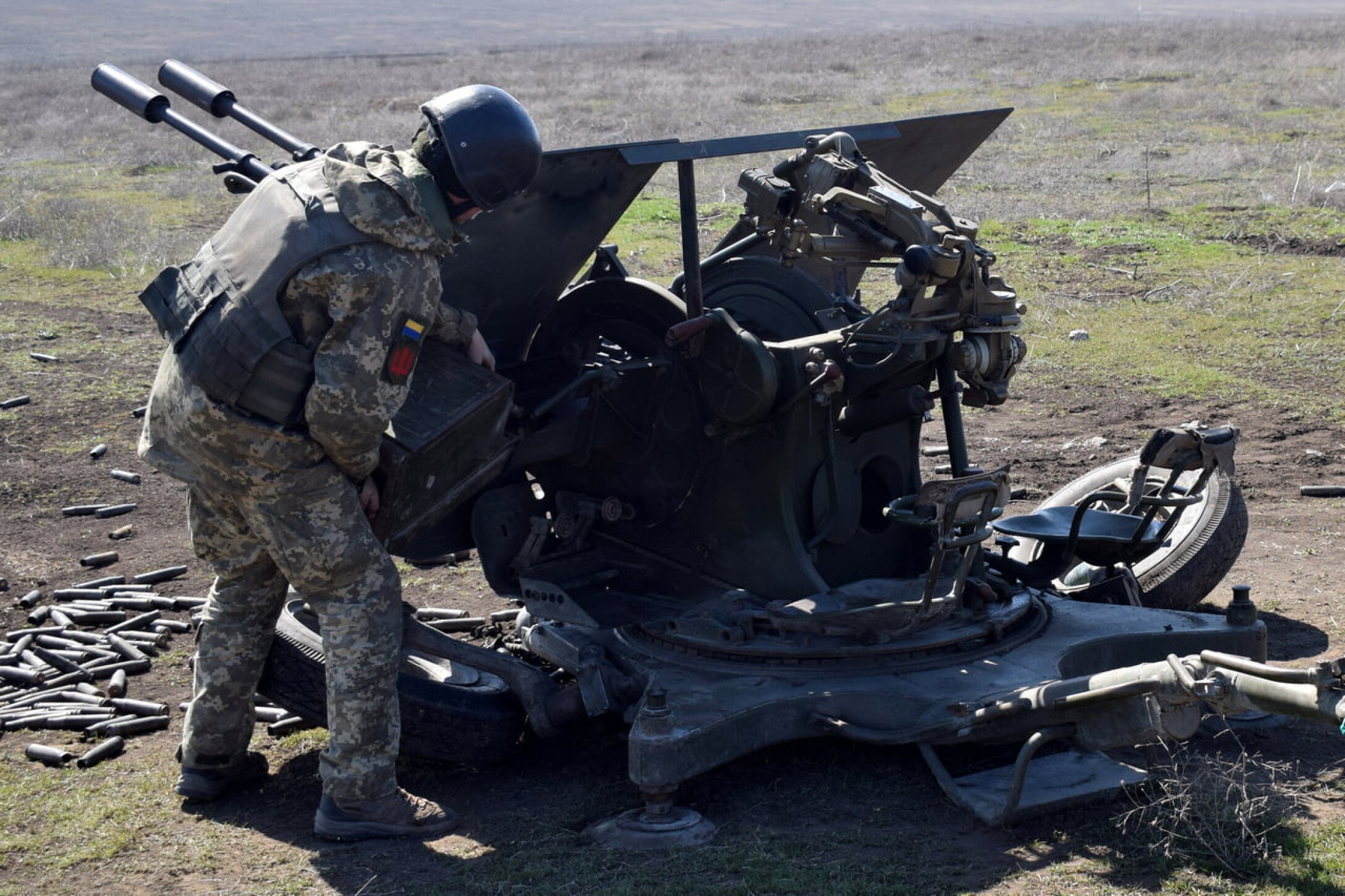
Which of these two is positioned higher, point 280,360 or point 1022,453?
point 280,360

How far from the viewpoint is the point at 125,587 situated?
812 cm

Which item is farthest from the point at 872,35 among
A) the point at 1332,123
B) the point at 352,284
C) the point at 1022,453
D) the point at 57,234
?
the point at 352,284

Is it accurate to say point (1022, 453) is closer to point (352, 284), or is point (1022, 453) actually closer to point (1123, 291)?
point (1123, 291)

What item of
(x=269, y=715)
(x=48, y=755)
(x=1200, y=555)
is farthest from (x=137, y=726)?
(x=1200, y=555)

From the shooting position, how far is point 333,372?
501cm

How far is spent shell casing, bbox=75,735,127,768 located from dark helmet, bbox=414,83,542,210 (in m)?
2.81

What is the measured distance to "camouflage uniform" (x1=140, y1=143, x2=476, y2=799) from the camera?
5051 mm

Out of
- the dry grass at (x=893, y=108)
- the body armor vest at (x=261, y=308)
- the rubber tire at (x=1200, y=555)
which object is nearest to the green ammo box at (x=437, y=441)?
the body armor vest at (x=261, y=308)

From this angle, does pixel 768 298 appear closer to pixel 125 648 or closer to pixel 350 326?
pixel 350 326

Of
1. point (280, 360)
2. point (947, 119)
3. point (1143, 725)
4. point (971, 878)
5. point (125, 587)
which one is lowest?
point (125, 587)

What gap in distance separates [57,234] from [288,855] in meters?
15.2

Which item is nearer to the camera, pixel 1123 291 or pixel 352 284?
pixel 352 284

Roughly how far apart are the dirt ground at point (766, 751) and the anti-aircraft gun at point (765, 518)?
21 centimetres

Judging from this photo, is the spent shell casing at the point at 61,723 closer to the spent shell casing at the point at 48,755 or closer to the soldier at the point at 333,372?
the spent shell casing at the point at 48,755
